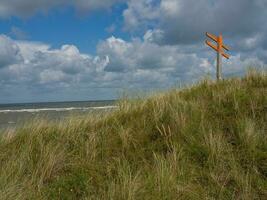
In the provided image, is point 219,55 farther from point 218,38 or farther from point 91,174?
point 91,174

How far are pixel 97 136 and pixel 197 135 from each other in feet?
5.57

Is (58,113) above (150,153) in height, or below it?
above

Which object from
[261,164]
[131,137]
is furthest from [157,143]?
[261,164]

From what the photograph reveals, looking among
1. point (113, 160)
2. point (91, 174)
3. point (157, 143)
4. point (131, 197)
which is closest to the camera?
point (131, 197)

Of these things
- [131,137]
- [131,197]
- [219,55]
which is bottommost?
[131,197]

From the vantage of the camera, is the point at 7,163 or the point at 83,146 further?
the point at 83,146

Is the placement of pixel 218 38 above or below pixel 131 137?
above

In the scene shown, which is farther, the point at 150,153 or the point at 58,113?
the point at 58,113

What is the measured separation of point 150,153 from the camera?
591 centimetres

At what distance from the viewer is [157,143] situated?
243 inches

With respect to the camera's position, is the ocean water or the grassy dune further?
the ocean water

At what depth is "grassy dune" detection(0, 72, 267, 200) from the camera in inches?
186

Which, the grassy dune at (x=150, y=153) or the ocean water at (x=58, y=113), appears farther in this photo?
the ocean water at (x=58, y=113)

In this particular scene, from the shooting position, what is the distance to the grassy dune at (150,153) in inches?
186
